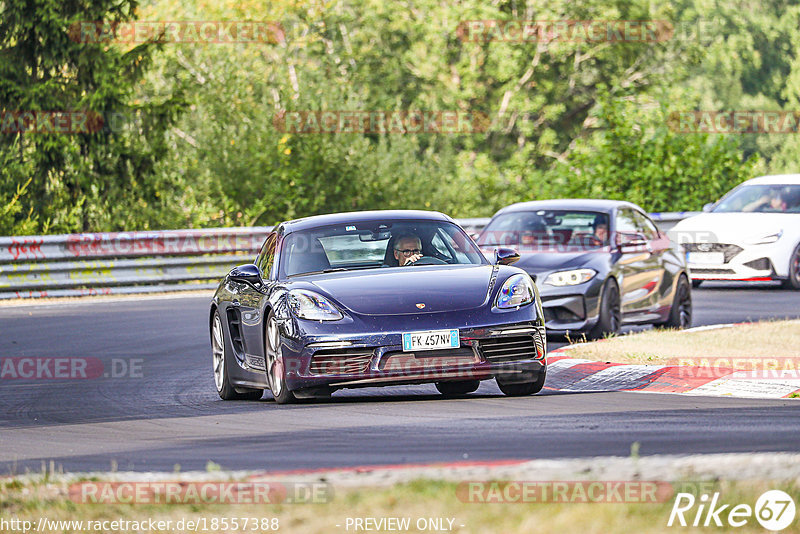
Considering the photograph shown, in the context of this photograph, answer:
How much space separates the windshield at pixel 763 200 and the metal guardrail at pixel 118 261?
4.27 meters

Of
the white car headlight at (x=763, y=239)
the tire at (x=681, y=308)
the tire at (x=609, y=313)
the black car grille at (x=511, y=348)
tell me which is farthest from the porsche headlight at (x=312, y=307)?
the white car headlight at (x=763, y=239)

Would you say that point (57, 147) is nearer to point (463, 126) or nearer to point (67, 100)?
point (67, 100)

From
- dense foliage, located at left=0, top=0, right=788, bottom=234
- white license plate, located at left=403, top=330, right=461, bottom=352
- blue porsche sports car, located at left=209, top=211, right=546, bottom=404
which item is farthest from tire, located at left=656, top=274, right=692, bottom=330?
dense foliage, located at left=0, top=0, right=788, bottom=234

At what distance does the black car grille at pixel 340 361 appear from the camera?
31.9ft

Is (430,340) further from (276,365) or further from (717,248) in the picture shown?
(717,248)

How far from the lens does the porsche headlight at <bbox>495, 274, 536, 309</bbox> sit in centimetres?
1006

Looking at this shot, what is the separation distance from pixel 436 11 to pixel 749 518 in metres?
46.0

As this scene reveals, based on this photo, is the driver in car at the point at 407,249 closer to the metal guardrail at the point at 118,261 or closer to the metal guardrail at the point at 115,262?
the metal guardrail at the point at 118,261

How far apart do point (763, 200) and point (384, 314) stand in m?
14.7

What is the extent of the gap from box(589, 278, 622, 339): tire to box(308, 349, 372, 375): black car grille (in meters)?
5.70

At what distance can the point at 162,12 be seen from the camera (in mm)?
53500

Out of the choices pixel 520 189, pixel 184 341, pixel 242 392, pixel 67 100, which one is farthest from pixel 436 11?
pixel 242 392

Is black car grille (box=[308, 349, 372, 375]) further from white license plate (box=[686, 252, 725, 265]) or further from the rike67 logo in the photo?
white license plate (box=[686, 252, 725, 265])

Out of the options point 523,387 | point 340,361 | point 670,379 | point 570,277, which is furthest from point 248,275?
point 570,277
